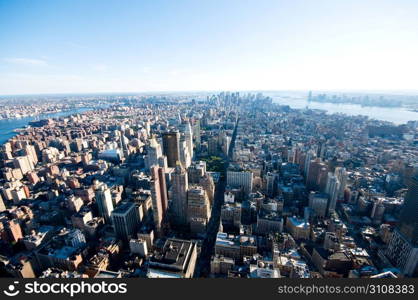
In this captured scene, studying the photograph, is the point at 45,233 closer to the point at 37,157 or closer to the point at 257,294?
the point at 257,294

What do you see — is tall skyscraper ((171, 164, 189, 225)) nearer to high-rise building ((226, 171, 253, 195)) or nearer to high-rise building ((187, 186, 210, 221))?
high-rise building ((187, 186, 210, 221))

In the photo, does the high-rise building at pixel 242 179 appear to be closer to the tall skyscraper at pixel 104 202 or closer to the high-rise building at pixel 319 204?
the high-rise building at pixel 319 204

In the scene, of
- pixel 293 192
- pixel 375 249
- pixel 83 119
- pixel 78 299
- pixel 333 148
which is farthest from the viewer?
pixel 83 119

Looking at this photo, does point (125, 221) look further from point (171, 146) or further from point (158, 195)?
point (171, 146)

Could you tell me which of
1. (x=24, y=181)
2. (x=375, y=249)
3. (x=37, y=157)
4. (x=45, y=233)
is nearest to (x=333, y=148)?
(x=375, y=249)

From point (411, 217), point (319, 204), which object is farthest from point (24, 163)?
point (411, 217)
